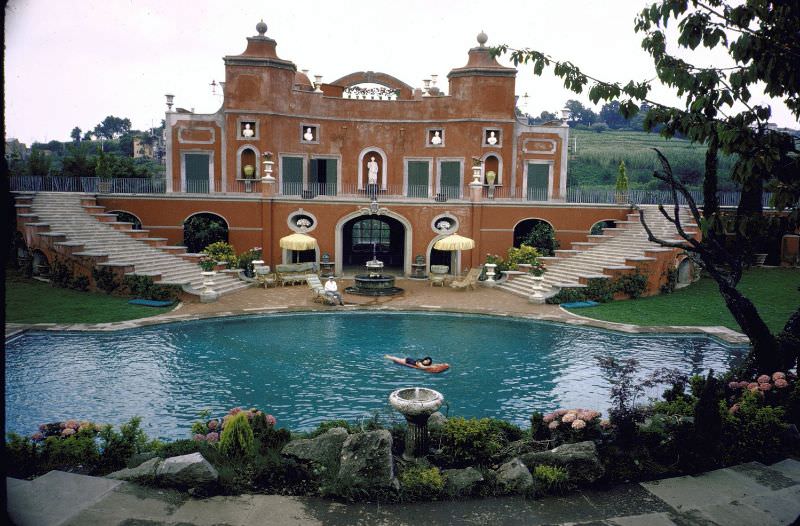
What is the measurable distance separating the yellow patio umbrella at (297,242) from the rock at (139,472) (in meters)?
18.1

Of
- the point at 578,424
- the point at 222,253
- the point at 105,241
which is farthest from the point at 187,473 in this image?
the point at 222,253

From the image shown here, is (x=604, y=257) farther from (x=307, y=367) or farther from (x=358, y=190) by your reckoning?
(x=307, y=367)

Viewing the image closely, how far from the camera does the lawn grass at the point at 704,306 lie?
58.6 feet

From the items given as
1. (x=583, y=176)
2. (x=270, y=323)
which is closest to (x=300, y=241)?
(x=270, y=323)

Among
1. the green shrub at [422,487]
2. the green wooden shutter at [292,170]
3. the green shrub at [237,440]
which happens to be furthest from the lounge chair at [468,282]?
the green shrub at [422,487]

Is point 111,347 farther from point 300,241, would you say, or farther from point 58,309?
point 300,241

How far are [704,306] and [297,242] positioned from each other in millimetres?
15389

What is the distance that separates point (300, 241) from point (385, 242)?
9.48m

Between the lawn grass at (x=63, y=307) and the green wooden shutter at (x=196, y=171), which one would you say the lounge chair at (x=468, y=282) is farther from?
the green wooden shutter at (x=196, y=171)

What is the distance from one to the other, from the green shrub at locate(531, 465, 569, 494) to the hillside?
48178mm

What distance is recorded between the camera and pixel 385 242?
33.4 m

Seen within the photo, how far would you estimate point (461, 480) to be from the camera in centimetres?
657

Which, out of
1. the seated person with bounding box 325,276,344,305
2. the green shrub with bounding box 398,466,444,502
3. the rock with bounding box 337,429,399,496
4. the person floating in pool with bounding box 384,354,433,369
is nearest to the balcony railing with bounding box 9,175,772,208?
the seated person with bounding box 325,276,344,305

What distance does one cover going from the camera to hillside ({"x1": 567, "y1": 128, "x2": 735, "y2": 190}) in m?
54.7
